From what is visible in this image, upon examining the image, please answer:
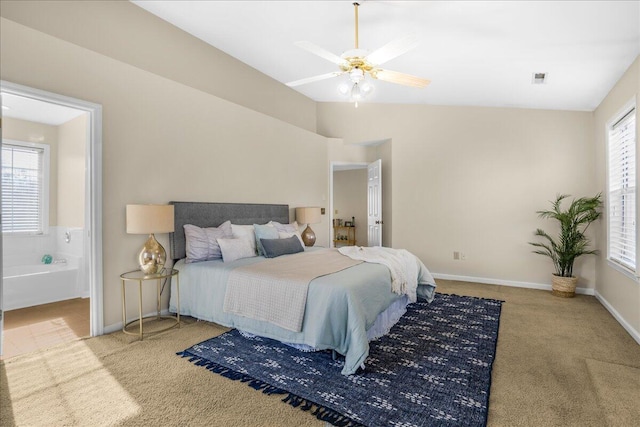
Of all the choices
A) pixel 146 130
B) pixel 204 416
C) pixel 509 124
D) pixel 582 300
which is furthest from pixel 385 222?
pixel 204 416

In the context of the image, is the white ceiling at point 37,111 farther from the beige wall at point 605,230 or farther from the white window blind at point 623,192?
the white window blind at point 623,192

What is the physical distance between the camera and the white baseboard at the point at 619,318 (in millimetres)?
3262

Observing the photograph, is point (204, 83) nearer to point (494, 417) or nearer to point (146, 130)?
point (146, 130)

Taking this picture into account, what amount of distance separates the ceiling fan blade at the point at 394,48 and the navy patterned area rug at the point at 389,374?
8.20ft

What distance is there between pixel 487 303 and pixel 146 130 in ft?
14.7

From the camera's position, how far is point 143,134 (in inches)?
143

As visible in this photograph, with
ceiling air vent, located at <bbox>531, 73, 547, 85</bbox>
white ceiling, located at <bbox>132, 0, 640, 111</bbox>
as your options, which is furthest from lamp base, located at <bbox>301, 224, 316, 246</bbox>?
ceiling air vent, located at <bbox>531, 73, 547, 85</bbox>

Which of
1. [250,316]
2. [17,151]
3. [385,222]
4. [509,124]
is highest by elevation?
[509,124]

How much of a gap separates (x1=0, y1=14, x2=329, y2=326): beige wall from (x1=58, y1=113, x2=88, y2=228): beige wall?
422 mm

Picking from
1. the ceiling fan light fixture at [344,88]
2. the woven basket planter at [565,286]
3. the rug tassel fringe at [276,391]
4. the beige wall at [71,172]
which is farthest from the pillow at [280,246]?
the woven basket planter at [565,286]

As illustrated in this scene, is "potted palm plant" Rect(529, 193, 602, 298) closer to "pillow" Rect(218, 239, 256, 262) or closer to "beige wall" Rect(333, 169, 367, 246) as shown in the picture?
"pillow" Rect(218, 239, 256, 262)

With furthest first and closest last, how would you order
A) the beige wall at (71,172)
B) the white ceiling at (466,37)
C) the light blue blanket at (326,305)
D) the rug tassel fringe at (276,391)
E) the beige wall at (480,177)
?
the beige wall at (480,177), the beige wall at (71,172), the white ceiling at (466,37), the light blue blanket at (326,305), the rug tassel fringe at (276,391)

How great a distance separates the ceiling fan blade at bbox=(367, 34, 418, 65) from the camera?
8.91ft

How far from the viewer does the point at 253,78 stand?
5328mm
